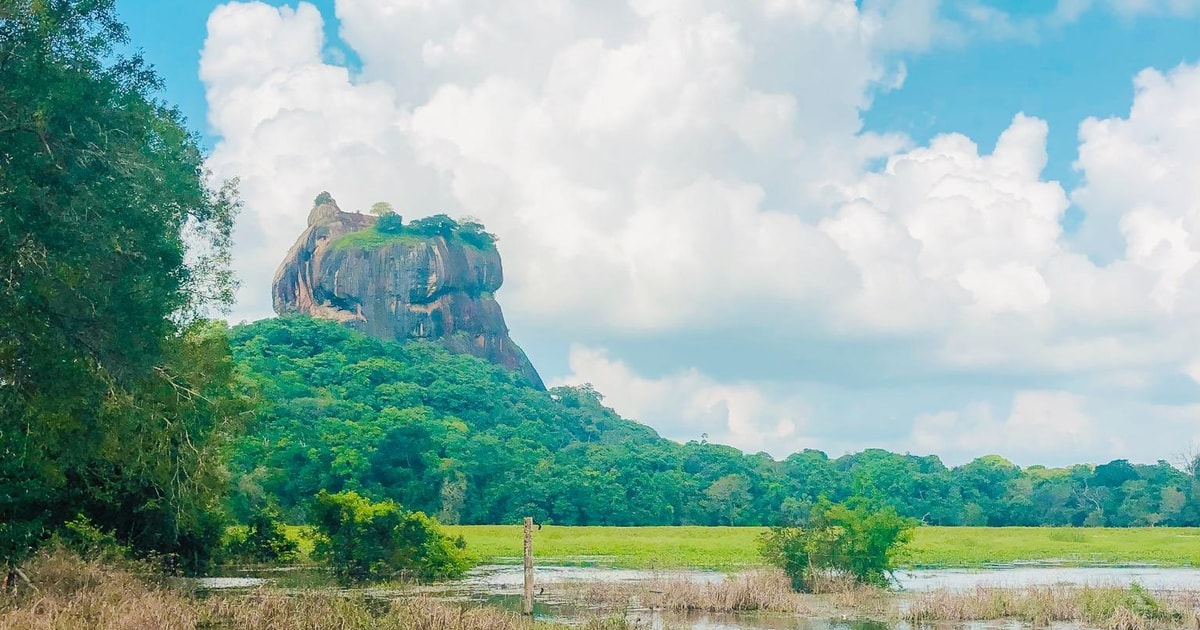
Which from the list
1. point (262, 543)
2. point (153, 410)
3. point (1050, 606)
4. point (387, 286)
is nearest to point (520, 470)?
point (262, 543)

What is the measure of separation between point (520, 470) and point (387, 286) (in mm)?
55788

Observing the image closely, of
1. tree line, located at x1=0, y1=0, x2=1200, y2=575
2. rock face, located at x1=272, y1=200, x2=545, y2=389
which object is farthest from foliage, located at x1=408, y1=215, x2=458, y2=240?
tree line, located at x1=0, y1=0, x2=1200, y2=575

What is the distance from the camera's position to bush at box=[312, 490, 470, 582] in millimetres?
30109

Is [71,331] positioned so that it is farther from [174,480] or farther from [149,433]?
[174,480]

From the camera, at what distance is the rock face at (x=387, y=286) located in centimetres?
12138

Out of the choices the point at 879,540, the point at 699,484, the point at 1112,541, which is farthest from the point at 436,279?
the point at 879,540

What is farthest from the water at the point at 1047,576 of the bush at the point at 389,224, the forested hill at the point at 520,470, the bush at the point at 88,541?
the bush at the point at 389,224

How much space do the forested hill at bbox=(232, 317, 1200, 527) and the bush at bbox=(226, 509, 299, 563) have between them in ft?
47.0

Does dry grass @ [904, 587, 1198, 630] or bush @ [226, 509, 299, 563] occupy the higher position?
bush @ [226, 509, 299, 563]

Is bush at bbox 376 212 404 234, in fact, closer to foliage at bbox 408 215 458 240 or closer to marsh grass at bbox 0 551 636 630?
foliage at bbox 408 215 458 240

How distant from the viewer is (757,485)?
7988 cm

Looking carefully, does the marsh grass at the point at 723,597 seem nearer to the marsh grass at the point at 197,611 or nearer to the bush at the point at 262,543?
the marsh grass at the point at 197,611

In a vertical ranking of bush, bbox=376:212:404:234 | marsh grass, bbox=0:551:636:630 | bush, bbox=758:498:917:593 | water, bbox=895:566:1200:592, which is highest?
bush, bbox=376:212:404:234

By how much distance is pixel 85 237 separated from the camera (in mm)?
15227
